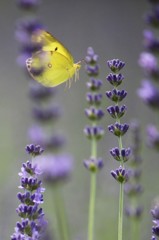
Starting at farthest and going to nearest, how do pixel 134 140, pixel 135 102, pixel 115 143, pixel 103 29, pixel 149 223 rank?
pixel 103 29
pixel 135 102
pixel 115 143
pixel 149 223
pixel 134 140

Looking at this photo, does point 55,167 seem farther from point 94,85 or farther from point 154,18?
point 154,18

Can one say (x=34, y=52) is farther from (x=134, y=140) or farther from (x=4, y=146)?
(x=4, y=146)

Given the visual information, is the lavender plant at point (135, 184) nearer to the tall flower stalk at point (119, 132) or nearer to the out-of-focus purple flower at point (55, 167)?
the out-of-focus purple flower at point (55, 167)

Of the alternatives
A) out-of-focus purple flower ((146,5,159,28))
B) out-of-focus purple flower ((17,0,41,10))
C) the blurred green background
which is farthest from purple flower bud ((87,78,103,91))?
the blurred green background

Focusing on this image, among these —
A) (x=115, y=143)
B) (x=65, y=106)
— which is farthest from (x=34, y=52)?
(x=65, y=106)

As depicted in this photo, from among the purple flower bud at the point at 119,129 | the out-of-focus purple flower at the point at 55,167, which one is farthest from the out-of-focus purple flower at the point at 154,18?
the out-of-focus purple flower at the point at 55,167

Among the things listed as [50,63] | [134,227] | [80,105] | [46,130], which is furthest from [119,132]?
[80,105]
